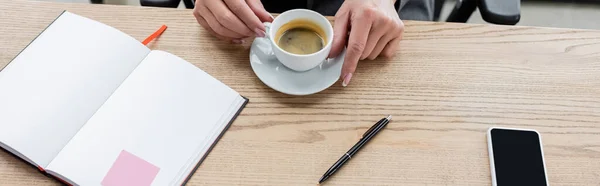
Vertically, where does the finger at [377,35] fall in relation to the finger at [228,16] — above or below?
below

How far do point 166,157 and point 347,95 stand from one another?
267mm

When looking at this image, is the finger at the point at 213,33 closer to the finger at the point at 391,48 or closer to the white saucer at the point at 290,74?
the white saucer at the point at 290,74

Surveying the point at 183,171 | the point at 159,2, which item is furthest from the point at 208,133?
the point at 159,2

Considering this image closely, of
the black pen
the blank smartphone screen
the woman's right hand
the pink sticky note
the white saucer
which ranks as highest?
the woman's right hand

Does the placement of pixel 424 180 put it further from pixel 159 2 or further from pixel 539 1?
pixel 539 1

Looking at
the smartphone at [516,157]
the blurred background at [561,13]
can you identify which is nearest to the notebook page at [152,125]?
the smartphone at [516,157]

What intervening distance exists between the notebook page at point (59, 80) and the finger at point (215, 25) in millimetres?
102

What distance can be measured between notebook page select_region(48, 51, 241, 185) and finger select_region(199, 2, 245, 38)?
2.8 inches

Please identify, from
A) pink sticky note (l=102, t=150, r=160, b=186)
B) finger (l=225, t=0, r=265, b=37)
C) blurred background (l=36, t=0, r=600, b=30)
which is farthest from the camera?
blurred background (l=36, t=0, r=600, b=30)

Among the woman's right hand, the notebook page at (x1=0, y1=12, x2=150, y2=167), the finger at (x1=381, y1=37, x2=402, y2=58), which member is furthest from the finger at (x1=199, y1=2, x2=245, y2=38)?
the finger at (x1=381, y1=37, x2=402, y2=58)

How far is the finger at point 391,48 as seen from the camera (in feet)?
2.39

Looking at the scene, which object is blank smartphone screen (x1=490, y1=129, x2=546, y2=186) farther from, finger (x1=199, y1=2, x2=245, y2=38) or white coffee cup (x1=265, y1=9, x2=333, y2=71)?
finger (x1=199, y1=2, x2=245, y2=38)

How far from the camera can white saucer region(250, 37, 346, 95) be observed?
27.2 inches

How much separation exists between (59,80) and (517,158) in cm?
63
